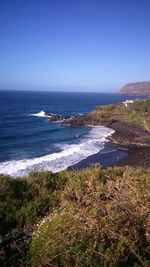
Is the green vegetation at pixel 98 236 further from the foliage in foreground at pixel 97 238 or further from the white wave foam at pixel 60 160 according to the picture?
the white wave foam at pixel 60 160

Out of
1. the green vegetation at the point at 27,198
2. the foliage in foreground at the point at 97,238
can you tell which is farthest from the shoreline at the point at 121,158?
the foliage in foreground at the point at 97,238

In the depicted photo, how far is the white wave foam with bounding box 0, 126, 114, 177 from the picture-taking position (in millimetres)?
29328

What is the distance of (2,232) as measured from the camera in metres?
8.58

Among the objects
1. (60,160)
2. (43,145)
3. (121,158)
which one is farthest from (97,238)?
(43,145)

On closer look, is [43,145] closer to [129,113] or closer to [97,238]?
[129,113]

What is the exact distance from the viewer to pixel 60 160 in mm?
33656

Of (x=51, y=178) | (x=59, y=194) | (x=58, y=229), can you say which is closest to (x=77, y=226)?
(x=58, y=229)

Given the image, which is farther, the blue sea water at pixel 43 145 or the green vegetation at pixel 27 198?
the blue sea water at pixel 43 145

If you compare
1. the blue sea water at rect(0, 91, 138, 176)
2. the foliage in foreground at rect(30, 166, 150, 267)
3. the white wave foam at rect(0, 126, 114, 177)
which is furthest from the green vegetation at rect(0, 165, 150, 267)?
the blue sea water at rect(0, 91, 138, 176)

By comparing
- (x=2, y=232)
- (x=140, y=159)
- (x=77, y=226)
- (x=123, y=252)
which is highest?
(x=77, y=226)

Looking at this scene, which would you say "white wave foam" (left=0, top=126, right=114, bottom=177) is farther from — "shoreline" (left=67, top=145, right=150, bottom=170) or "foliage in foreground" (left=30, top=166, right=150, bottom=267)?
"foliage in foreground" (left=30, top=166, right=150, bottom=267)

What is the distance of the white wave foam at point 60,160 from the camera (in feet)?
96.2

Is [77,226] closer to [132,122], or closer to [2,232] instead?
[2,232]

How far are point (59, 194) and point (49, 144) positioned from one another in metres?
31.9
